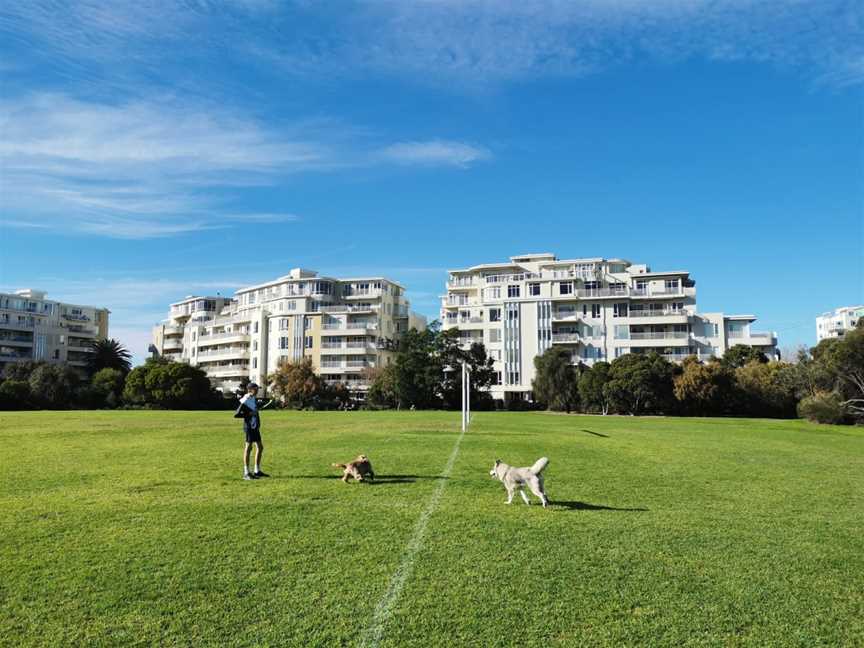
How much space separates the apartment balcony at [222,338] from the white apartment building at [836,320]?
373 feet

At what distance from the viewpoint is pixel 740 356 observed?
71.8 m

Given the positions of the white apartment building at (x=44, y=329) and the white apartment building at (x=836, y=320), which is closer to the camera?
the white apartment building at (x=44, y=329)

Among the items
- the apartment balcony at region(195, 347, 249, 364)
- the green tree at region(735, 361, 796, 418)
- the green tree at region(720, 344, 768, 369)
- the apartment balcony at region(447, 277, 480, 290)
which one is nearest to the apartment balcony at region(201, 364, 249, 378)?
the apartment balcony at region(195, 347, 249, 364)

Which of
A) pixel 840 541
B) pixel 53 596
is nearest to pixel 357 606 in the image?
pixel 53 596

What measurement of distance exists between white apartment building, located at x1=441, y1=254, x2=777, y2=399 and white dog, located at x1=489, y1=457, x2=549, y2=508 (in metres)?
67.3

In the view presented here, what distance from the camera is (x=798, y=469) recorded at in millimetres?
17656

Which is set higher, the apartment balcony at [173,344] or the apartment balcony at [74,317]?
the apartment balcony at [74,317]

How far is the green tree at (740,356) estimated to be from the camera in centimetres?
7094

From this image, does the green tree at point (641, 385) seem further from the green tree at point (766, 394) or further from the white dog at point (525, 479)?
the white dog at point (525, 479)

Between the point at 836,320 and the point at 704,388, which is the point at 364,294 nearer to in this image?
the point at 704,388

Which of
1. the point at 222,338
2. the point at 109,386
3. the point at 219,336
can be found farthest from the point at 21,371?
the point at 219,336

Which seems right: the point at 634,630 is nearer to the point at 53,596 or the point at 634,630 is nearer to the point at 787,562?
the point at 787,562

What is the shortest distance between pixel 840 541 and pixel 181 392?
222ft

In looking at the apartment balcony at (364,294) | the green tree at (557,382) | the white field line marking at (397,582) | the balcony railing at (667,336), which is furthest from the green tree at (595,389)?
the white field line marking at (397,582)
